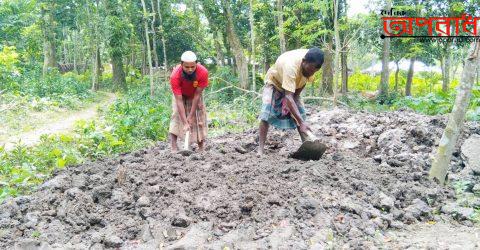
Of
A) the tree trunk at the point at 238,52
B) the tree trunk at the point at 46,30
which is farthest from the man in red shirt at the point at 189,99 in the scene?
the tree trunk at the point at 46,30

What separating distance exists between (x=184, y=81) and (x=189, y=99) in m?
0.41

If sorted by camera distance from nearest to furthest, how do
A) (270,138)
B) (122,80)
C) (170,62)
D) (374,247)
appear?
A: (374,247)
(270,138)
(122,80)
(170,62)

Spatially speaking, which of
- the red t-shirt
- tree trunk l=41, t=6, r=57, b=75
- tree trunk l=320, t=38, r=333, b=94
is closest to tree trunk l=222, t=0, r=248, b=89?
tree trunk l=320, t=38, r=333, b=94

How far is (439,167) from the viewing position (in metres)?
4.28

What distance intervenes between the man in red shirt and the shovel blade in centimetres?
137

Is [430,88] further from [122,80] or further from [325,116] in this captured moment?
[122,80]

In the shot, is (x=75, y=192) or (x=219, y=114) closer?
(x=75, y=192)

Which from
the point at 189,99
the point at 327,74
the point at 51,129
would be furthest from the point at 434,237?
the point at 327,74

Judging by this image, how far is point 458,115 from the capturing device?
4.07 m

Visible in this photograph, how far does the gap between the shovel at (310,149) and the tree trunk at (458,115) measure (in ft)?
3.89

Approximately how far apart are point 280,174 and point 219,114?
620 centimetres

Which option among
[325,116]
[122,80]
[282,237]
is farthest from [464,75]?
[122,80]
